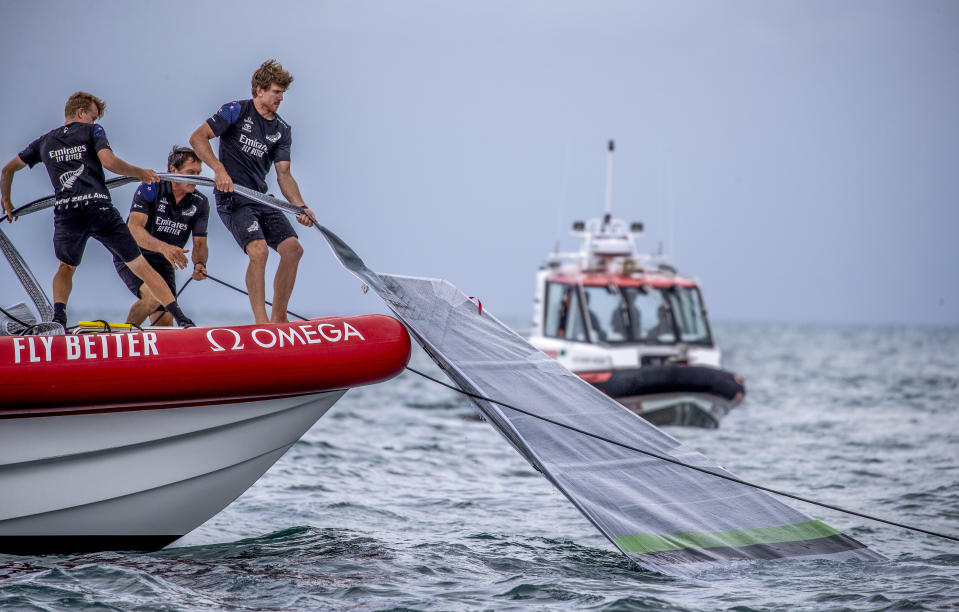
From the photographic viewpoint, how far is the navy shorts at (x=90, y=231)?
20.9 feet

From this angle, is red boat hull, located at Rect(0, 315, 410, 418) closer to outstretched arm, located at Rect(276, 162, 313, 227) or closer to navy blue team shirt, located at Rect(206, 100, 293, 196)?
outstretched arm, located at Rect(276, 162, 313, 227)

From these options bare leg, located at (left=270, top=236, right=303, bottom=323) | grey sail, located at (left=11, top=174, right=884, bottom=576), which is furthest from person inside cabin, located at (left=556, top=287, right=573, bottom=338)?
bare leg, located at (left=270, top=236, right=303, bottom=323)

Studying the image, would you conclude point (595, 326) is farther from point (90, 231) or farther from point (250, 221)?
point (90, 231)

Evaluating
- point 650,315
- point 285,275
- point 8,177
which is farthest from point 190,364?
point 650,315

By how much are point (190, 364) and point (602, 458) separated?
258 centimetres

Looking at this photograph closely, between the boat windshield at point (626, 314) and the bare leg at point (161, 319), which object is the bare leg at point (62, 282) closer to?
the bare leg at point (161, 319)

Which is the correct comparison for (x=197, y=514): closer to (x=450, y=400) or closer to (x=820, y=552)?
(x=820, y=552)

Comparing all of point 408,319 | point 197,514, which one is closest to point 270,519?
point 197,514

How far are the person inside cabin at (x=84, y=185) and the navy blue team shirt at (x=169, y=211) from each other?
42 centimetres

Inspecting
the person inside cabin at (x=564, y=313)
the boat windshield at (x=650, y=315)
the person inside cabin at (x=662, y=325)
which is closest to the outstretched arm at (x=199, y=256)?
the person inside cabin at (x=564, y=313)

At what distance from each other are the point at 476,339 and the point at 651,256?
946 centimetres

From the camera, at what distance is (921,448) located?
527 inches

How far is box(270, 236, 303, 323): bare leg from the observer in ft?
21.6

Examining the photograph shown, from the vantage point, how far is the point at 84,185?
634 cm
